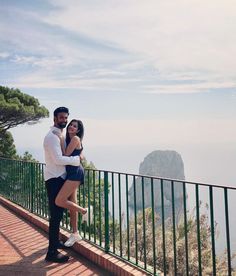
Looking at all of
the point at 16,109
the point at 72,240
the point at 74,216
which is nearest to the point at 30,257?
the point at 72,240

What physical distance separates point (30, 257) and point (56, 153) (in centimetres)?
140

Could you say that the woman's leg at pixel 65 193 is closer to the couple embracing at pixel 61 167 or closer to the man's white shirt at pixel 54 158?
the couple embracing at pixel 61 167

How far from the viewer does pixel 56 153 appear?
3893 millimetres

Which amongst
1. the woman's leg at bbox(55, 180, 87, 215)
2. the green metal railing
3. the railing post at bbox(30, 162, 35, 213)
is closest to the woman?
the woman's leg at bbox(55, 180, 87, 215)

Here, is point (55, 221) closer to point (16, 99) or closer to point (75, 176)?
point (75, 176)

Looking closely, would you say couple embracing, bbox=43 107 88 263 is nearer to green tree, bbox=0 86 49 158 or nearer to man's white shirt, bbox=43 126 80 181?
man's white shirt, bbox=43 126 80 181

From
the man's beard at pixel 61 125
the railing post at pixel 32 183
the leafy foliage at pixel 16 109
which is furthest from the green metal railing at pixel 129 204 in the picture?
the leafy foliage at pixel 16 109

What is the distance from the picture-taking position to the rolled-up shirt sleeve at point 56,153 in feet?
12.8

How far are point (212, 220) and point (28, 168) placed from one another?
16.4 feet

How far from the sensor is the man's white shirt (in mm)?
3896

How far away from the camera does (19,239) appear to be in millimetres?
5227

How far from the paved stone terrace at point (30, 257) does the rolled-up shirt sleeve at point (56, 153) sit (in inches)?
45.3

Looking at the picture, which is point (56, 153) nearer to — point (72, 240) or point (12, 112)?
point (72, 240)

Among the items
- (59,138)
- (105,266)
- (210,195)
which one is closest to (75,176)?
(59,138)
